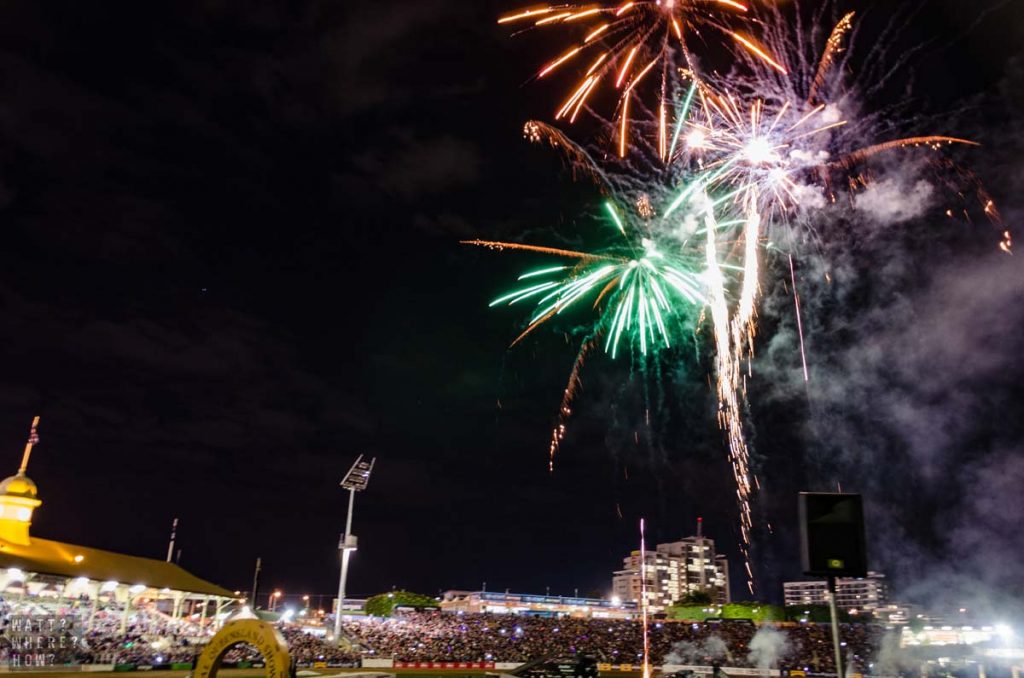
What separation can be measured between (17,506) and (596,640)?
4156 centimetres

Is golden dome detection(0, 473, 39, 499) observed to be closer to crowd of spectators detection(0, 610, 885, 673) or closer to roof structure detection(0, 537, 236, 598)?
roof structure detection(0, 537, 236, 598)

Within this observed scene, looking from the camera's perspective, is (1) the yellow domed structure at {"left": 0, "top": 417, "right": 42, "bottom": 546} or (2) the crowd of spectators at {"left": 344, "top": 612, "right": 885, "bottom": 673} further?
(2) the crowd of spectators at {"left": 344, "top": 612, "right": 885, "bottom": 673}

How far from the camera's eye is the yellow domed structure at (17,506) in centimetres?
3725

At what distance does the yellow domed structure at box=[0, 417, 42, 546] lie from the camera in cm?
3725

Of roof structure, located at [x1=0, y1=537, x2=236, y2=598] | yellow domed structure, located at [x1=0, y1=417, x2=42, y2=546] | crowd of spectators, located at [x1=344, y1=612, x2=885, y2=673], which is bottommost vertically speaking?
crowd of spectators, located at [x1=344, y1=612, x2=885, y2=673]

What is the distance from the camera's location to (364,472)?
161 feet

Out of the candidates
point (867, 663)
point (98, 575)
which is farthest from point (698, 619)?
point (98, 575)

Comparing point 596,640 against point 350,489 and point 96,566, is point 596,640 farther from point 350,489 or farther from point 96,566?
point 96,566

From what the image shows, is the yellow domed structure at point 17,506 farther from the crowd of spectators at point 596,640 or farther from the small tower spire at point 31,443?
the crowd of spectators at point 596,640

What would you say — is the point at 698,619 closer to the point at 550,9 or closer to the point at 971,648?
the point at 971,648

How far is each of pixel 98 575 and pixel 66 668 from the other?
5808 mm

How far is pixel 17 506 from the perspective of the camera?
38.2m

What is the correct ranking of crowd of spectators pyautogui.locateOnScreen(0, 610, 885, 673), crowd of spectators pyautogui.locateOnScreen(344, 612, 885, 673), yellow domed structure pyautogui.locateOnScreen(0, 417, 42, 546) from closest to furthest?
yellow domed structure pyautogui.locateOnScreen(0, 417, 42, 546) → crowd of spectators pyautogui.locateOnScreen(0, 610, 885, 673) → crowd of spectators pyautogui.locateOnScreen(344, 612, 885, 673)

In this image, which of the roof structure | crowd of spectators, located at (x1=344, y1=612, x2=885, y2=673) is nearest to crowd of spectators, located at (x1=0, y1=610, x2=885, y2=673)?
crowd of spectators, located at (x1=344, y1=612, x2=885, y2=673)
